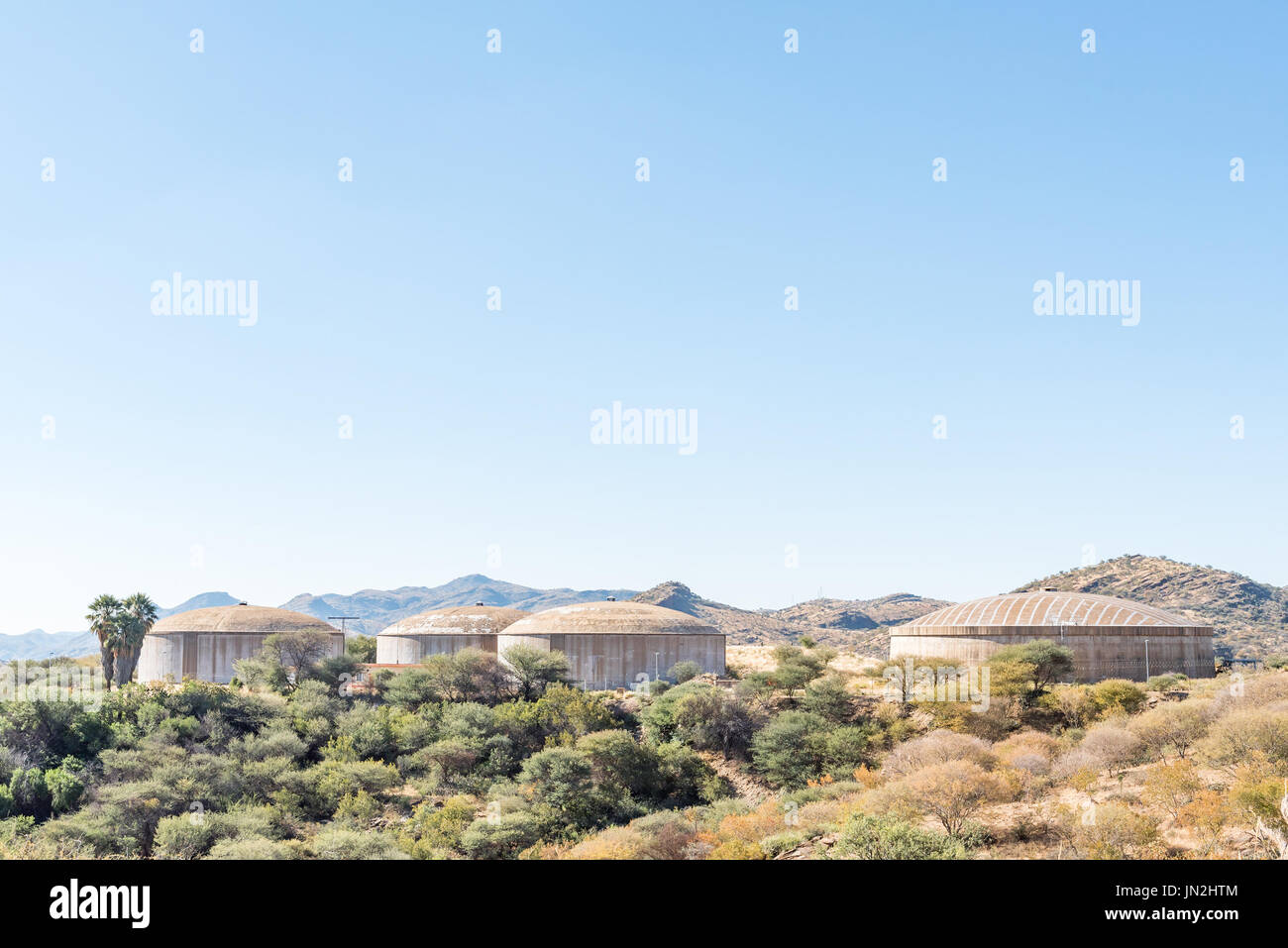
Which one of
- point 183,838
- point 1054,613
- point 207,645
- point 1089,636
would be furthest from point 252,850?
point 1089,636

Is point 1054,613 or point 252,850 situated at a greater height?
point 1054,613

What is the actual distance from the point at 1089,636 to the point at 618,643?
28888mm

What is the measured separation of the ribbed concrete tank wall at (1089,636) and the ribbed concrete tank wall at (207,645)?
43699 mm

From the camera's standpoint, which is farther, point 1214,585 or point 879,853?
point 1214,585

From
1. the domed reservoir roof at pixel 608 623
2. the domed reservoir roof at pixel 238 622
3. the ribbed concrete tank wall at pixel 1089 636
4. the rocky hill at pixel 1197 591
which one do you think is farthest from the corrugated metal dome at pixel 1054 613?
the rocky hill at pixel 1197 591

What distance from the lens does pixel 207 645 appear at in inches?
2670

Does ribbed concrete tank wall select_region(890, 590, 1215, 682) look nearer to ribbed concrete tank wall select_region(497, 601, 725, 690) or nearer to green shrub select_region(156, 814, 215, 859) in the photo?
ribbed concrete tank wall select_region(497, 601, 725, 690)

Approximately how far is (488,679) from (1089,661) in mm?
35623

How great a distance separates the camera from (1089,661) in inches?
2087

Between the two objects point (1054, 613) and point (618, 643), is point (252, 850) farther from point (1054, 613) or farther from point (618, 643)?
point (1054, 613)

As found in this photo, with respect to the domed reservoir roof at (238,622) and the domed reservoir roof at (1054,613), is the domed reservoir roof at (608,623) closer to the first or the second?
the domed reservoir roof at (1054,613)
